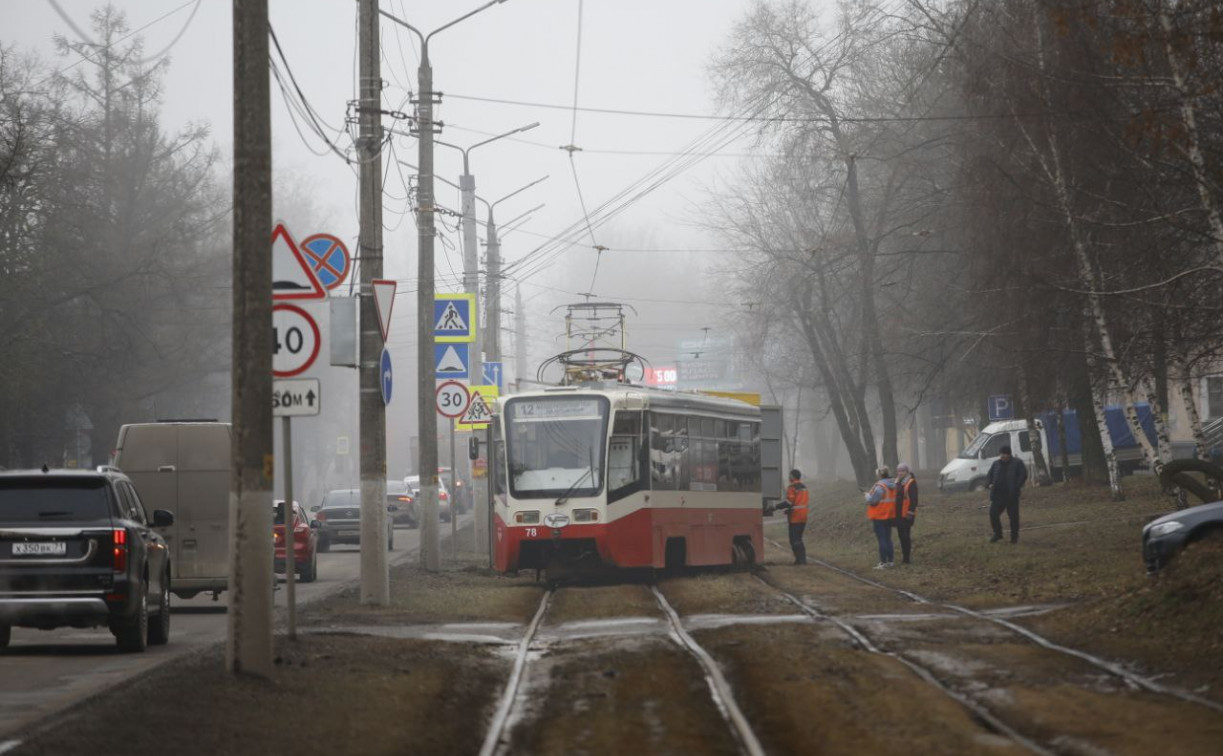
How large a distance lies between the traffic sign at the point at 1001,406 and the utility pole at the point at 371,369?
2561cm

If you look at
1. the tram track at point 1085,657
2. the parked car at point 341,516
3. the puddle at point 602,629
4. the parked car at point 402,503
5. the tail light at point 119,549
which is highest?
the parked car at point 402,503

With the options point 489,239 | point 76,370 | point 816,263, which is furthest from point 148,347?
point 816,263

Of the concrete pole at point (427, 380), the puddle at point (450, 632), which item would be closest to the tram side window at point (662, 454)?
the concrete pole at point (427, 380)

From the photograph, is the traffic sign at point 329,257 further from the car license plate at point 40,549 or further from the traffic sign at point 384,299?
the car license plate at point 40,549

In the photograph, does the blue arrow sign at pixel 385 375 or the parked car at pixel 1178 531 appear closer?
the parked car at pixel 1178 531

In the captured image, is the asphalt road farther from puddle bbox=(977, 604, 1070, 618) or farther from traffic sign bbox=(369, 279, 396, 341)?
puddle bbox=(977, 604, 1070, 618)

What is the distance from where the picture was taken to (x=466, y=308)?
2798 cm

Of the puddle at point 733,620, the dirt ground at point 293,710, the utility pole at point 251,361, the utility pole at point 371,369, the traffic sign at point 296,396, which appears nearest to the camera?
the dirt ground at point 293,710

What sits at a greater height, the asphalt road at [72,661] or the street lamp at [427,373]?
the street lamp at [427,373]

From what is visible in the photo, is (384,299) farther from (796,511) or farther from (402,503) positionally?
(402,503)

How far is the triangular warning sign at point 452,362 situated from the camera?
27.4 metres

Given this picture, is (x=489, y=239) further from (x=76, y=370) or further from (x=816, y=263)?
(x=76, y=370)

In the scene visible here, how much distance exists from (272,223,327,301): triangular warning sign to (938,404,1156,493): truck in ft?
127

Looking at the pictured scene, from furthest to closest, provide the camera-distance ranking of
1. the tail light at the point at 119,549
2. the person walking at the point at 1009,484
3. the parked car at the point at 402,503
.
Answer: the parked car at the point at 402,503 → the person walking at the point at 1009,484 → the tail light at the point at 119,549
